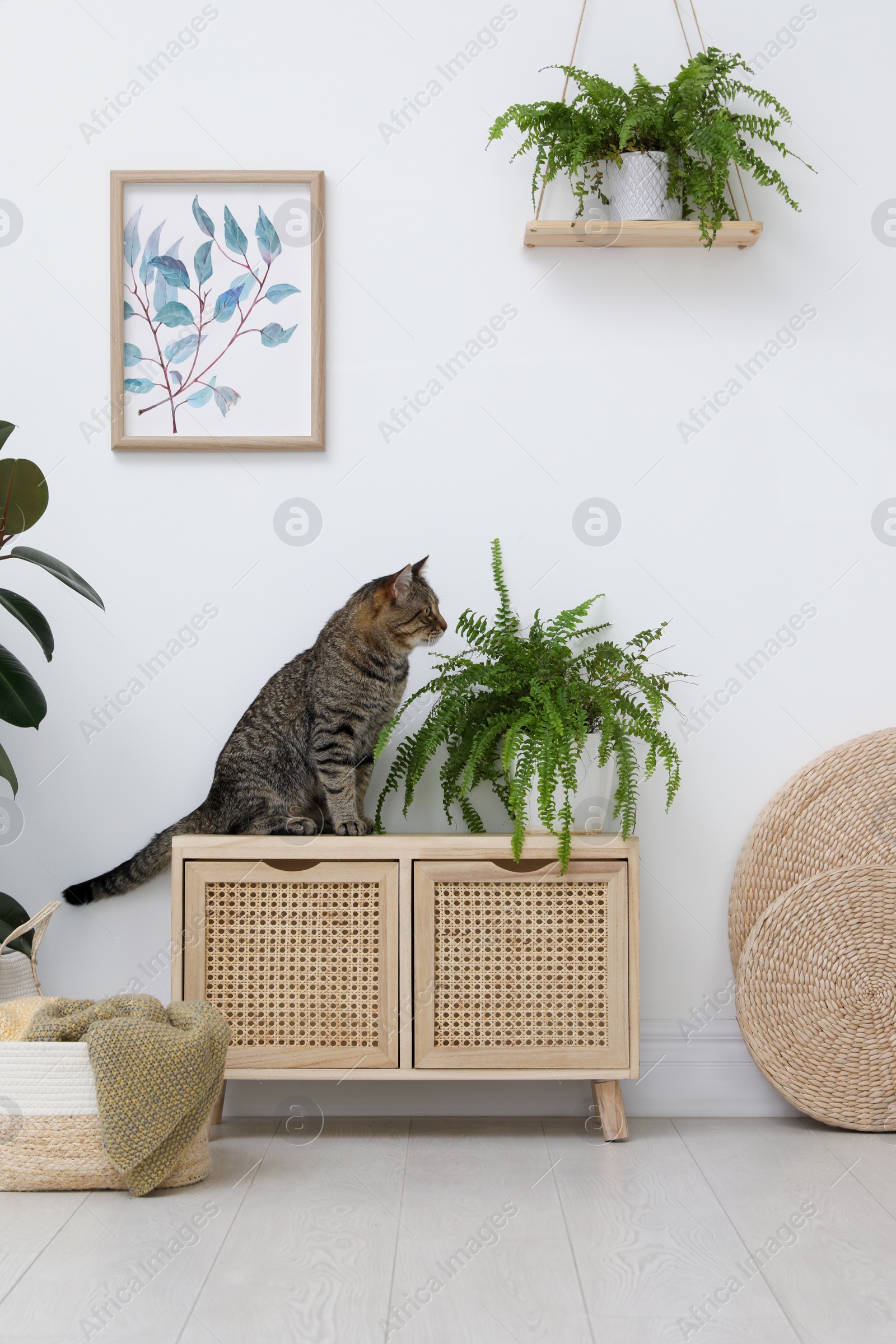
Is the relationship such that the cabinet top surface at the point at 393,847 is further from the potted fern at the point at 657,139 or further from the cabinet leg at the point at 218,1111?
the potted fern at the point at 657,139

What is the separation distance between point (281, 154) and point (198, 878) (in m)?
1.46

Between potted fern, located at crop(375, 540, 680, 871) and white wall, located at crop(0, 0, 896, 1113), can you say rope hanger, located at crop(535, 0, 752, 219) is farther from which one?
potted fern, located at crop(375, 540, 680, 871)

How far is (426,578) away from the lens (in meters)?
2.15

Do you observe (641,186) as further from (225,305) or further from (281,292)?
(225,305)

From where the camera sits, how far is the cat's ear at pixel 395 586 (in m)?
1.90

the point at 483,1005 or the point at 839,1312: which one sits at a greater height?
the point at 483,1005

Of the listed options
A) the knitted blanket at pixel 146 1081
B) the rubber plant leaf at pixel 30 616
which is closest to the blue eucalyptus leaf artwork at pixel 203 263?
the rubber plant leaf at pixel 30 616

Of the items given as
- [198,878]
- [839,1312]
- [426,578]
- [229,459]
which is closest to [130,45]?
[229,459]

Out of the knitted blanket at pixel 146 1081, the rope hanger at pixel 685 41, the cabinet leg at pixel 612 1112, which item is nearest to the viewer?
the knitted blanket at pixel 146 1081

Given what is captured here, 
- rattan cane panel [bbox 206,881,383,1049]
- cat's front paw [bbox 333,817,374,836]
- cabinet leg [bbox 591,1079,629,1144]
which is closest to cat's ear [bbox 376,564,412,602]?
cat's front paw [bbox 333,817,374,836]

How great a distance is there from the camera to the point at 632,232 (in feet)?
6.68

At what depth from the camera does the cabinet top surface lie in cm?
184

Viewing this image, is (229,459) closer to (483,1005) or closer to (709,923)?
(483,1005)

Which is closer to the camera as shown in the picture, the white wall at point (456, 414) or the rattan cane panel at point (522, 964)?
the rattan cane panel at point (522, 964)
